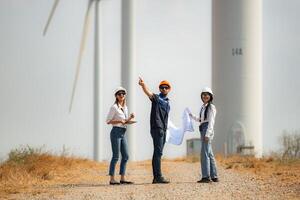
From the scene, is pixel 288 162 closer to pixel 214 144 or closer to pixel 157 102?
pixel 157 102

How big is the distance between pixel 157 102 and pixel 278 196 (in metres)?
4.26

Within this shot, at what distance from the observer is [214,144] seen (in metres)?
39.2

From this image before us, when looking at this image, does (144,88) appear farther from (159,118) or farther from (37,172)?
(37,172)

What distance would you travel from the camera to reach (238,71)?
123 ft

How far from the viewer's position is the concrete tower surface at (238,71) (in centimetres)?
3741

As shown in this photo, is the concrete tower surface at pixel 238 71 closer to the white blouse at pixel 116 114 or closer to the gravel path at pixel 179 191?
the gravel path at pixel 179 191

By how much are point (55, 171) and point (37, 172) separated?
1.39 m

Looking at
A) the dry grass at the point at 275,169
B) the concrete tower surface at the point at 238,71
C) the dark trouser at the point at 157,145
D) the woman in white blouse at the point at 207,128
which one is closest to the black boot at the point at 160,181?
the dark trouser at the point at 157,145

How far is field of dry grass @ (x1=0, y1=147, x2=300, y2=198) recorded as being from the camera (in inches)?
696

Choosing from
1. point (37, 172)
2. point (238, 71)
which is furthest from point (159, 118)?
point (238, 71)

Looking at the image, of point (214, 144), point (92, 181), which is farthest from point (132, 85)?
point (92, 181)

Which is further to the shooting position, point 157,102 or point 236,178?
point 236,178

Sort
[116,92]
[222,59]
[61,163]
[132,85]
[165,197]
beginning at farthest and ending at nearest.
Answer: [132,85]
[222,59]
[61,163]
[116,92]
[165,197]

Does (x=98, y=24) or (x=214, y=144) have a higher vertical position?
(x=98, y=24)
